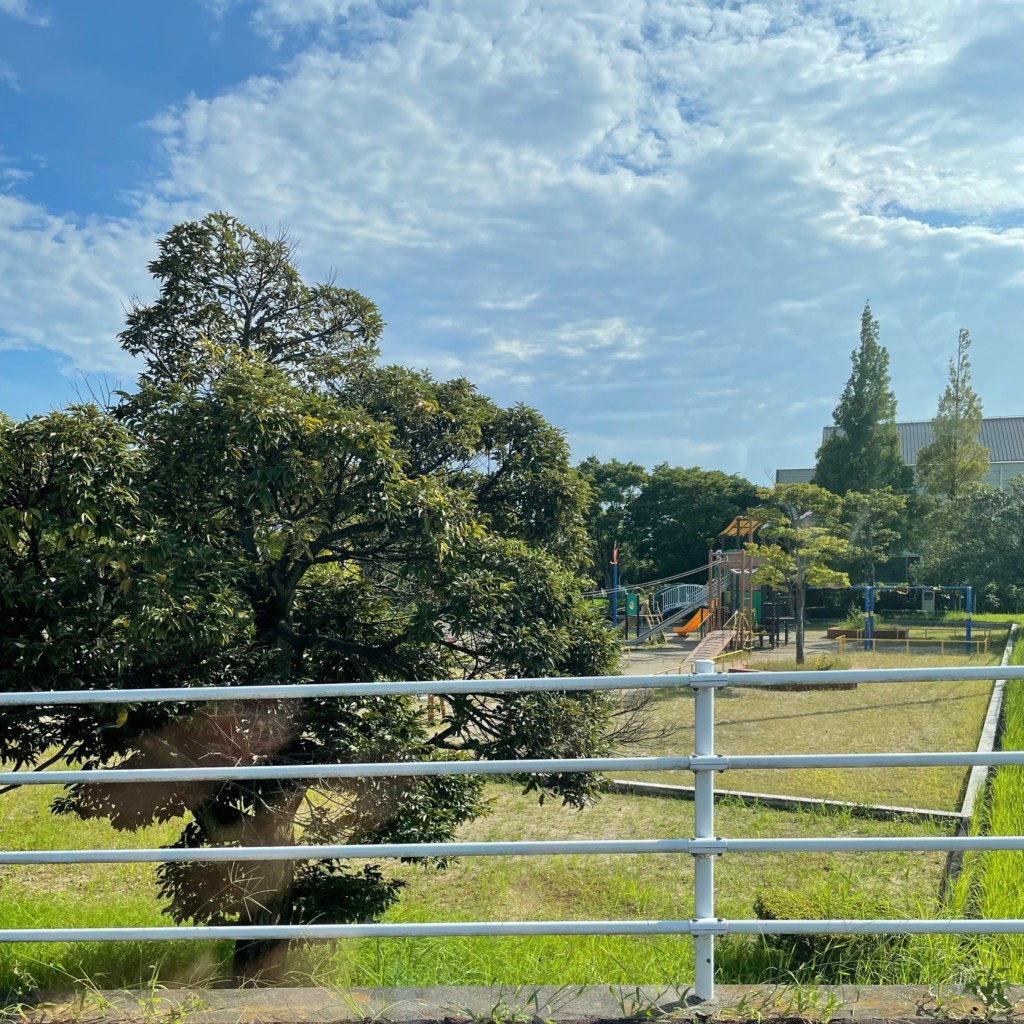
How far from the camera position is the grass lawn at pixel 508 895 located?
3402 mm

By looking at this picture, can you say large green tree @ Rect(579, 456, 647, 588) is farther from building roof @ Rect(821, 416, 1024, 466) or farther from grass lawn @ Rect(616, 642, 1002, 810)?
grass lawn @ Rect(616, 642, 1002, 810)

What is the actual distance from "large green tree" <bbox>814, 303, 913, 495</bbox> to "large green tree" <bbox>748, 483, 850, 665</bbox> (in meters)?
13.9

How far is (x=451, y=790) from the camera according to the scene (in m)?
5.33

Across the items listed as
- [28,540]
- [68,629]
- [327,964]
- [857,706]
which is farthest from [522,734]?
[857,706]

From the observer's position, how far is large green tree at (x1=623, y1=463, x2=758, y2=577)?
39.9 meters

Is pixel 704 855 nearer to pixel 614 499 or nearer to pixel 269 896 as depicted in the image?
pixel 269 896

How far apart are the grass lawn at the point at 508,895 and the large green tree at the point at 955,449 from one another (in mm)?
29960

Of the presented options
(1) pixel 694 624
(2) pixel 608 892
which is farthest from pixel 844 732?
(1) pixel 694 624

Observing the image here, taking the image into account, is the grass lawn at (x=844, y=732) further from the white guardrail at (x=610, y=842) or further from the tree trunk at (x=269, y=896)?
the white guardrail at (x=610, y=842)

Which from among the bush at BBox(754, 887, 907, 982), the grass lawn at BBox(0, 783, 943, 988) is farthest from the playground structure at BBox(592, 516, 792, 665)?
the bush at BBox(754, 887, 907, 982)

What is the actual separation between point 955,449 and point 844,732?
1023 inches

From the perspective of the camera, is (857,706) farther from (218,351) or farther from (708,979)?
(708,979)

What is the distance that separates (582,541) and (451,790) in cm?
224

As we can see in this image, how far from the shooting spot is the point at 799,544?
71.1 feet
